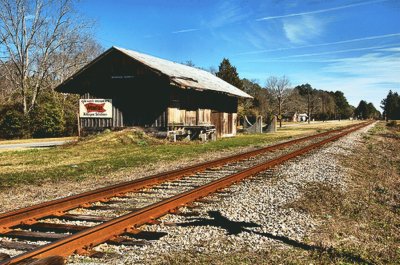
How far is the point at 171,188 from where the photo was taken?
8.23m

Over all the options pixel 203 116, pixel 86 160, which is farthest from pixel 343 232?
pixel 203 116

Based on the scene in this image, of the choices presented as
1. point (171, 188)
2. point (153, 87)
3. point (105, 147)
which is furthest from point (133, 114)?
point (171, 188)

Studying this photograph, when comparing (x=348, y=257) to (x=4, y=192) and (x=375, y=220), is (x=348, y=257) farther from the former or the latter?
(x=4, y=192)

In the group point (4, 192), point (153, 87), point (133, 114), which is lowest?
point (4, 192)

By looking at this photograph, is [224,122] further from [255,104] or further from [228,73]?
[255,104]

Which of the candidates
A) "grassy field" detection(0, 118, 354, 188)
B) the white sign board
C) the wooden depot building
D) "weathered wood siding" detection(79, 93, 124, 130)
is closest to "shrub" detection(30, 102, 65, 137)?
the wooden depot building

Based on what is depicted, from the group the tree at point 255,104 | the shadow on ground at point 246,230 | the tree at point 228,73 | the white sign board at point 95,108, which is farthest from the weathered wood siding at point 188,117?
the tree at point 228,73

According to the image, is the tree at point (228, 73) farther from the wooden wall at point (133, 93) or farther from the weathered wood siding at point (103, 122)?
the weathered wood siding at point (103, 122)

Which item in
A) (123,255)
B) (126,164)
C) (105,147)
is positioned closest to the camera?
(123,255)

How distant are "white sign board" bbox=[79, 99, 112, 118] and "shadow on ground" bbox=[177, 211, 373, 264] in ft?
61.8

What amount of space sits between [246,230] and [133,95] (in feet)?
62.0

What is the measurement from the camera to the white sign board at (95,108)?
23.6m

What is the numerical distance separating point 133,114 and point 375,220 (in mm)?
18829

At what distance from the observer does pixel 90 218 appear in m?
5.59
